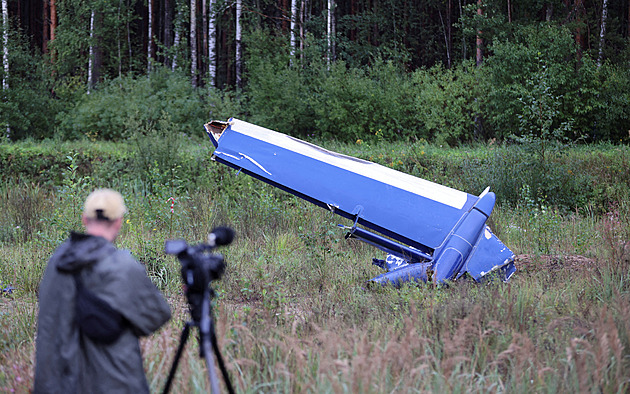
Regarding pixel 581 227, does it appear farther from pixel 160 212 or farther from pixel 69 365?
pixel 69 365

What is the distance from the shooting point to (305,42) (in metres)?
19.0

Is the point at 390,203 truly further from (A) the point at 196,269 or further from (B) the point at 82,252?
(B) the point at 82,252

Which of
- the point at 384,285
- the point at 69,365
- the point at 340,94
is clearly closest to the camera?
the point at 69,365

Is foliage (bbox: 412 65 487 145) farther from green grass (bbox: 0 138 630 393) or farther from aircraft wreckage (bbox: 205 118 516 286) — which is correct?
aircraft wreckage (bbox: 205 118 516 286)

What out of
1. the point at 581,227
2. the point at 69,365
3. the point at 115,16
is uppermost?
the point at 115,16

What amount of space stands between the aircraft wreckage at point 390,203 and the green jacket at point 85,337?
3534mm

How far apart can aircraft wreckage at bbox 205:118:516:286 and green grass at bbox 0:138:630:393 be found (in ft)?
0.91

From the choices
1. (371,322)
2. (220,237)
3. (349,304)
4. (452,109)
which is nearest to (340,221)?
(349,304)

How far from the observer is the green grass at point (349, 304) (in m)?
3.04

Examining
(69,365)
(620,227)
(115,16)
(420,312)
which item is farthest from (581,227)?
(115,16)

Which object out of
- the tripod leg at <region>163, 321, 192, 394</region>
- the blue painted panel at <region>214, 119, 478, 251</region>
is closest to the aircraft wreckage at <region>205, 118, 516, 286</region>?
the blue painted panel at <region>214, 119, 478, 251</region>

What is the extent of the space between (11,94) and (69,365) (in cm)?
1802

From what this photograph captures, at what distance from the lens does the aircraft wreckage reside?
18.1 feet

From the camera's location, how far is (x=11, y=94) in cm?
1748
